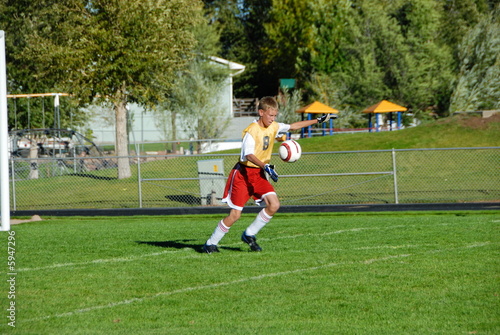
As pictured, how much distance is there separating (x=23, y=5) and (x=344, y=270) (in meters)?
33.6

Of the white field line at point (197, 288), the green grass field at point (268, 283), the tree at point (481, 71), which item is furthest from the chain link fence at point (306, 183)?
the tree at point (481, 71)

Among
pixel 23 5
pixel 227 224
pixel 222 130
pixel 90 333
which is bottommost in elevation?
pixel 90 333

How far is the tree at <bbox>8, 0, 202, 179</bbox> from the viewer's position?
25047 mm

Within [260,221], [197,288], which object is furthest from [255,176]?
[197,288]

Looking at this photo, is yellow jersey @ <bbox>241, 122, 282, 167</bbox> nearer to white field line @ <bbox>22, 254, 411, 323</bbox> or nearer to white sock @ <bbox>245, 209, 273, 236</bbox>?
white sock @ <bbox>245, 209, 273, 236</bbox>

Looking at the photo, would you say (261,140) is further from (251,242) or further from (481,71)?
(481,71)

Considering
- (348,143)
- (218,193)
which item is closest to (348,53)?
(348,143)

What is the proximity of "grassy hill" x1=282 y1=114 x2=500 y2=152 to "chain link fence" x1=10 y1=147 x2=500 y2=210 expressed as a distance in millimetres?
2545

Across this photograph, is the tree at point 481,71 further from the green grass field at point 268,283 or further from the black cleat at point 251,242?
the black cleat at point 251,242

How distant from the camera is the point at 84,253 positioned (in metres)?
9.75

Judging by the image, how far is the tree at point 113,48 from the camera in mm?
25047

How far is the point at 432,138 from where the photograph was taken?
27922mm

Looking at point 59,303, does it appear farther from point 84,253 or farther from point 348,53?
point 348,53

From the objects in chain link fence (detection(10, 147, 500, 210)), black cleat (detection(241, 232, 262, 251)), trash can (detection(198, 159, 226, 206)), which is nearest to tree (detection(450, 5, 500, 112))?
chain link fence (detection(10, 147, 500, 210))
